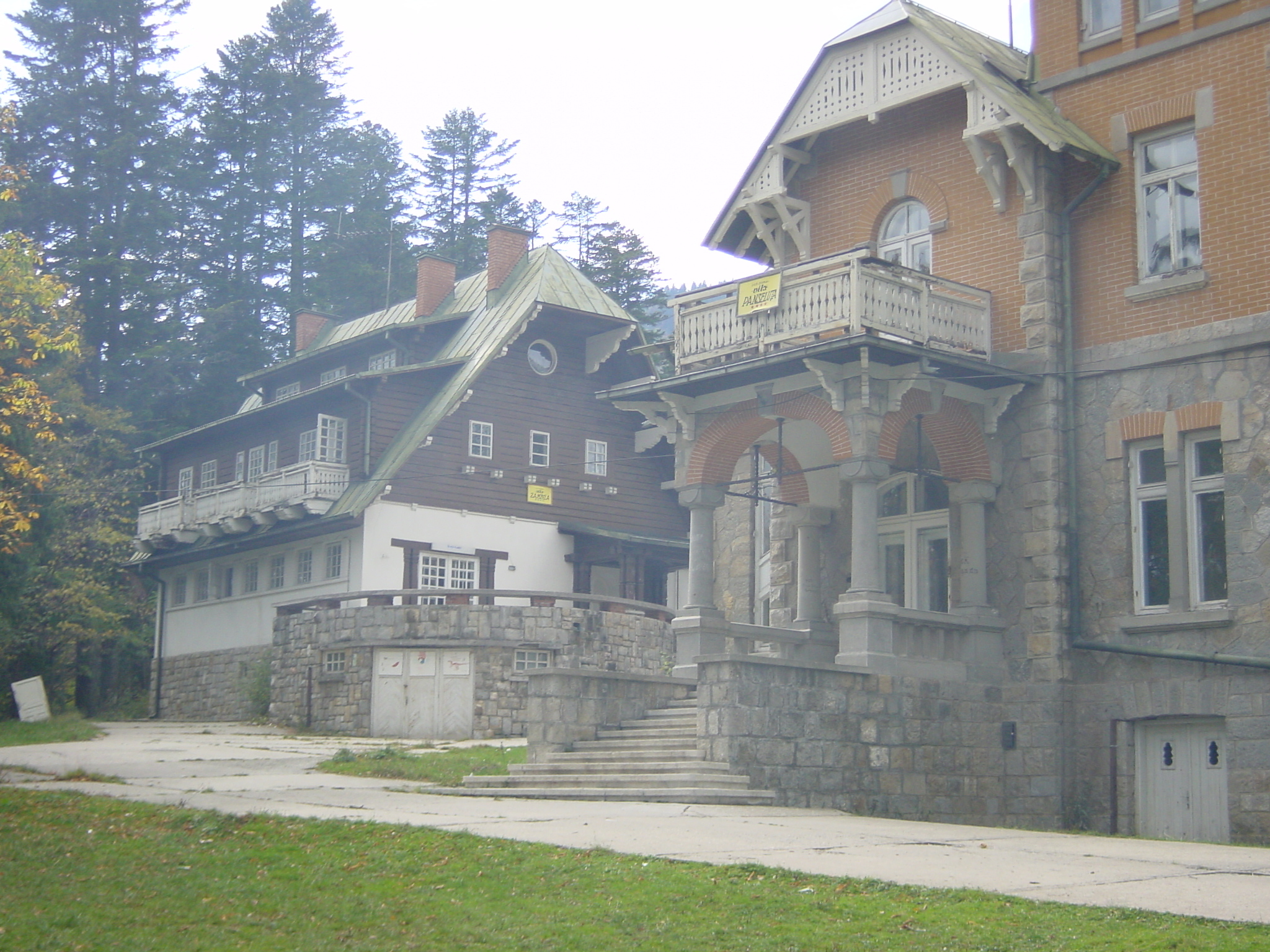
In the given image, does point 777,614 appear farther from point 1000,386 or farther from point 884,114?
point 884,114

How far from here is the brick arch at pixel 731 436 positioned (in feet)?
68.9

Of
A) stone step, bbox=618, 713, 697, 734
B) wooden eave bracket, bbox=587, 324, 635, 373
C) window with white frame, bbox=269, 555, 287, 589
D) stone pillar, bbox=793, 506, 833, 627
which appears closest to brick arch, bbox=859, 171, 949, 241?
stone pillar, bbox=793, 506, 833, 627

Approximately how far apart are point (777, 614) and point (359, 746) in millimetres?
7486

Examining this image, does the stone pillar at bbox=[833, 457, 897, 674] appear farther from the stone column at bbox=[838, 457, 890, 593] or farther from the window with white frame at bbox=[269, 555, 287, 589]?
the window with white frame at bbox=[269, 555, 287, 589]

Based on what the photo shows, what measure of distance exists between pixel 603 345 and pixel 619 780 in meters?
24.6

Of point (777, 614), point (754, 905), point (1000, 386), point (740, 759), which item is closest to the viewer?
point (754, 905)

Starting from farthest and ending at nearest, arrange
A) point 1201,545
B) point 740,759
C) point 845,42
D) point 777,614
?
1. point 777,614
2. point 845,42
3. point 1201,545
4. point 740,759

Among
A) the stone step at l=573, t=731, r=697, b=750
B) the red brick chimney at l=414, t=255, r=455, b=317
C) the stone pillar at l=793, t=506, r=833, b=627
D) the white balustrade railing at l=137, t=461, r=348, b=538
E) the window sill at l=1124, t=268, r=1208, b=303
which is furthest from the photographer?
the red brick chimney at l=414, t=255, r=455, b=317

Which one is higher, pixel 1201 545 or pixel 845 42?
pixel 845 42

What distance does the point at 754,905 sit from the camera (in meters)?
9.66

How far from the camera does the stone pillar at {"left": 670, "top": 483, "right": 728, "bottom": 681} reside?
69.6 feet

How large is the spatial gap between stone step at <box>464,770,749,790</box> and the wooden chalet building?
17.2 metres

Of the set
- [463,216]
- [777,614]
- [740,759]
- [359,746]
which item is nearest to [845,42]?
[777,614]

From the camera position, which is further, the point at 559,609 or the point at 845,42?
the point at 559,609
